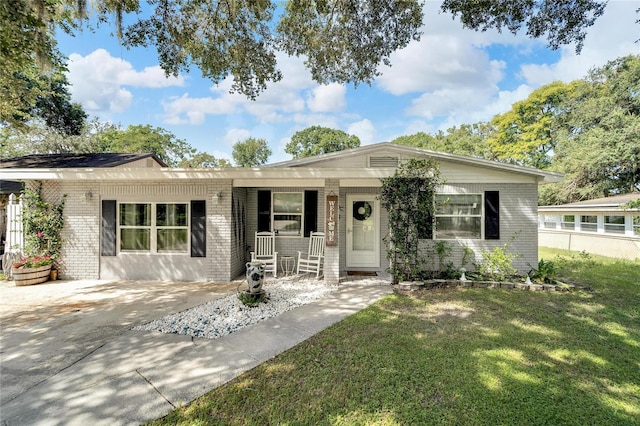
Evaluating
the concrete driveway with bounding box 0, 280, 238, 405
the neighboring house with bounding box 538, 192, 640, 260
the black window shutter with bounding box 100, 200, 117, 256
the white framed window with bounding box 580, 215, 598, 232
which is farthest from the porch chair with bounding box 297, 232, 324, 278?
the white framed window with bounding box 580, 215, 598, 232

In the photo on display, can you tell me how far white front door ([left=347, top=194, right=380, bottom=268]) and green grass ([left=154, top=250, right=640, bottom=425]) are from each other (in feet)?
10.2

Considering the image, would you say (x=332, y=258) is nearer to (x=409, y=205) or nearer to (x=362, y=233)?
(x=362, y=233)

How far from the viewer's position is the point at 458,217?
25.1 feet

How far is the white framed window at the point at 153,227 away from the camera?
709cm

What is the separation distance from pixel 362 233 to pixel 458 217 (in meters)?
2.62

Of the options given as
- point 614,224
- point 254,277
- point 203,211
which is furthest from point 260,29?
point 614,224

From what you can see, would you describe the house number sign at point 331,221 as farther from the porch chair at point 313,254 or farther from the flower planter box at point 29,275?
the flower planter box at point 29,275

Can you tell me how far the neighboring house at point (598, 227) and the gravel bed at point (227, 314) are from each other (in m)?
12.0

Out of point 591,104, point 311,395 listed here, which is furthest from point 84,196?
point 591,104

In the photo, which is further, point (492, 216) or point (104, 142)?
point (104, 142)

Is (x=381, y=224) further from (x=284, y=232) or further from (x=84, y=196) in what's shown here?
(x=84, y=196)

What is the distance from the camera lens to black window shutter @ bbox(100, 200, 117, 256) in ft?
23.1

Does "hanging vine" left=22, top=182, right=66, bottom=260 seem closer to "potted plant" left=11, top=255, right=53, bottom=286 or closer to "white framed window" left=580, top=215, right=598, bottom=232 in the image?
"potted plant" left=11, top=255, right=53, bottom=286

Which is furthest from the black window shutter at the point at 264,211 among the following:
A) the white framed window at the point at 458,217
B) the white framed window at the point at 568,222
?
the white framed window at the point at 568,222
